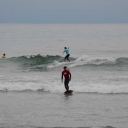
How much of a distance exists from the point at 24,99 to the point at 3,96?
1.40 metres

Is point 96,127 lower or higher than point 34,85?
lower

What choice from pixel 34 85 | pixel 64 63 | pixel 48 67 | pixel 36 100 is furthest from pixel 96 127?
pixel 64 63

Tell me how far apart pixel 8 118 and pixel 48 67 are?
16.3 meters

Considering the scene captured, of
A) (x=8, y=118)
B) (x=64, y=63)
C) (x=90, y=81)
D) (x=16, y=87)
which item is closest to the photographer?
(x=8, y=118)

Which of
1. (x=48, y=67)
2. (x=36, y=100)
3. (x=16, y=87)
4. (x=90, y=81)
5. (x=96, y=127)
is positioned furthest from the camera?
(x=48, y=67)

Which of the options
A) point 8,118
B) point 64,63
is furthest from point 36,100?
point 64,63

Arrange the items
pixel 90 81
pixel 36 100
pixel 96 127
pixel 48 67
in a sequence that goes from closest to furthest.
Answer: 1. pixel 96 127
2. pixel 36 100
3. pixel 90 81
4. pixel 48 67

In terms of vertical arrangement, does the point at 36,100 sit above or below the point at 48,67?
below

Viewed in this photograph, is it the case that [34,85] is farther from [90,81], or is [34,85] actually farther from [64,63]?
[64,63]

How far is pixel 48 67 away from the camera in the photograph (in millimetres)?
29141

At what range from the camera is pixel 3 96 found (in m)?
17.3

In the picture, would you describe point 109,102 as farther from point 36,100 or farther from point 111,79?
point 111,79

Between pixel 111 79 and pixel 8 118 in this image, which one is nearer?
pixel 8 118

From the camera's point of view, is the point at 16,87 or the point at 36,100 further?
the point at 16,87
